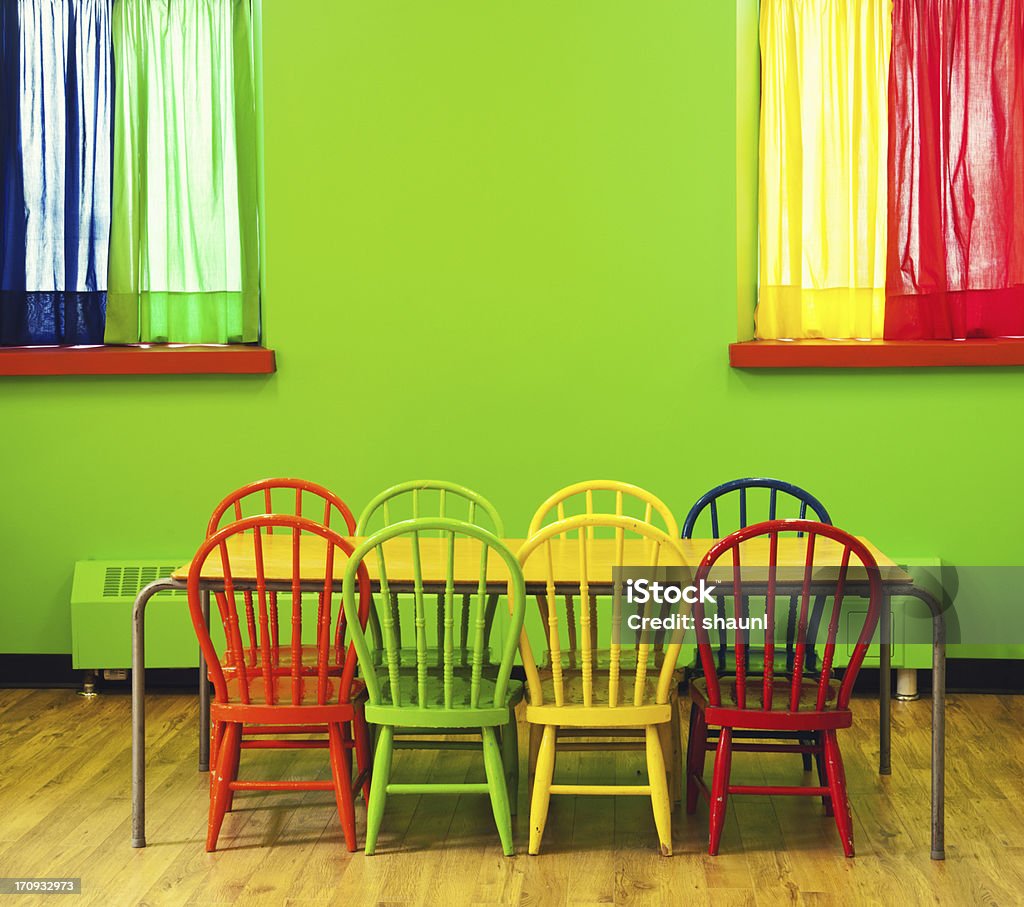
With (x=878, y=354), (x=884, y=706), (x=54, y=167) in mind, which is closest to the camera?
(x=884, y=706)

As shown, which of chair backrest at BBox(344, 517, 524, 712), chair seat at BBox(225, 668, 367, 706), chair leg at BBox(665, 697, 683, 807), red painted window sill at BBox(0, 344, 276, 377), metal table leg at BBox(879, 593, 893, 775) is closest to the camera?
chair backrest at BBox(344, 517, 524, 712)

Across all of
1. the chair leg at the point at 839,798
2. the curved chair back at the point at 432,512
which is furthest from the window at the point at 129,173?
the chair leg at the point at 839,798

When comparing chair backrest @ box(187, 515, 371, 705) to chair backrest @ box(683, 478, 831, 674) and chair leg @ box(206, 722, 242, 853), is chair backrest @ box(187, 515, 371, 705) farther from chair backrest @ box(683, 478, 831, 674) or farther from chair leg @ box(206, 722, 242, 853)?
chair backrest @ box(683, 478, 831, 674)

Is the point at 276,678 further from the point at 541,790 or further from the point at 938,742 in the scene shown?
the point at 938,742

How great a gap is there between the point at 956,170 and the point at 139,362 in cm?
283

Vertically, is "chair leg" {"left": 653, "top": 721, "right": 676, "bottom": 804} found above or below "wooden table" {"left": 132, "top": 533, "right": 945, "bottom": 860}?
below

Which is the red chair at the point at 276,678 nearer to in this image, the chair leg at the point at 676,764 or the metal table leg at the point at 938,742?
the chair leg at the point at 676,764

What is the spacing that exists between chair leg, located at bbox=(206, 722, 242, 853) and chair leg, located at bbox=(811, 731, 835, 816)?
139 cm

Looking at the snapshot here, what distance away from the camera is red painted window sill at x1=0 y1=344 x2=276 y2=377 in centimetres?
416

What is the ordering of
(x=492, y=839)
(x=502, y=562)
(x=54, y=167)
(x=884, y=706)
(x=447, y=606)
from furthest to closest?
1. (x=54, y=167)
2. (x=884, y=706)
3. (x=502, y=562)
4. (x=492, y=839)
5. (x=447, y=606)

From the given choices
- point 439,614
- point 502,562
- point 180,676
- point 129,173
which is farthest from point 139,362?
point 502,562

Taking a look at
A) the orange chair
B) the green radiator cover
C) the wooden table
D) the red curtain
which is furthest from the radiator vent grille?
the red curtain

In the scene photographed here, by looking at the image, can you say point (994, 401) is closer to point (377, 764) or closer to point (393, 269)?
point (393, 269)

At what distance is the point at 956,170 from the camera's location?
414cm
